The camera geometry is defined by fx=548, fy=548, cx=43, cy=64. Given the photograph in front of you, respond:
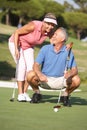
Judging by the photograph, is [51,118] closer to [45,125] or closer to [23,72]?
[45,125]

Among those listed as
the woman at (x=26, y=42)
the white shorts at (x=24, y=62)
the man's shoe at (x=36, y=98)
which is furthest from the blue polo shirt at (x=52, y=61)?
the white shorts at (x=24, y=62)

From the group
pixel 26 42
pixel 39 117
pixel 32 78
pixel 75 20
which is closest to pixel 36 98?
pixel 32 78

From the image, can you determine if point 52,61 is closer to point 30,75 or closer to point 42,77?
point 42,77

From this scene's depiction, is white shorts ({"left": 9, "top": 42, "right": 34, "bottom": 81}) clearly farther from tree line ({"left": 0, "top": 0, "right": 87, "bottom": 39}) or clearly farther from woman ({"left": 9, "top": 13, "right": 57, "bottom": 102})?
tree line ({"left": 0, "top": 0, "right": 87, "bottom": 39})

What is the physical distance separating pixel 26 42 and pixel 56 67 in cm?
98

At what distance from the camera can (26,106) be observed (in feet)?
28.3

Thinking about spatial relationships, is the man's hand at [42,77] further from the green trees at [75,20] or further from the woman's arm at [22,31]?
the green trees at [75,20]

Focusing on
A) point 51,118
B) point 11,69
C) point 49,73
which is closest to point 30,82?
point 49,73

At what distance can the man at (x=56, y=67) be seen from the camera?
8852mm

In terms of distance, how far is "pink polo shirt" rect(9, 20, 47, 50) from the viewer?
366 inches

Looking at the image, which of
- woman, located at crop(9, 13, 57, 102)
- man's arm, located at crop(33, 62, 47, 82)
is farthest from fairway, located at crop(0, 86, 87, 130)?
woman, located at crop(9, 13, 57, 102)

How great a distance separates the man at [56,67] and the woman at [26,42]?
30 cm

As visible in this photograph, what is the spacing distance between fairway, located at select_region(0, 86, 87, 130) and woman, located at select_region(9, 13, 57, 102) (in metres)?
0.72

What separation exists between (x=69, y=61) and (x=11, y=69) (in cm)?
1877
